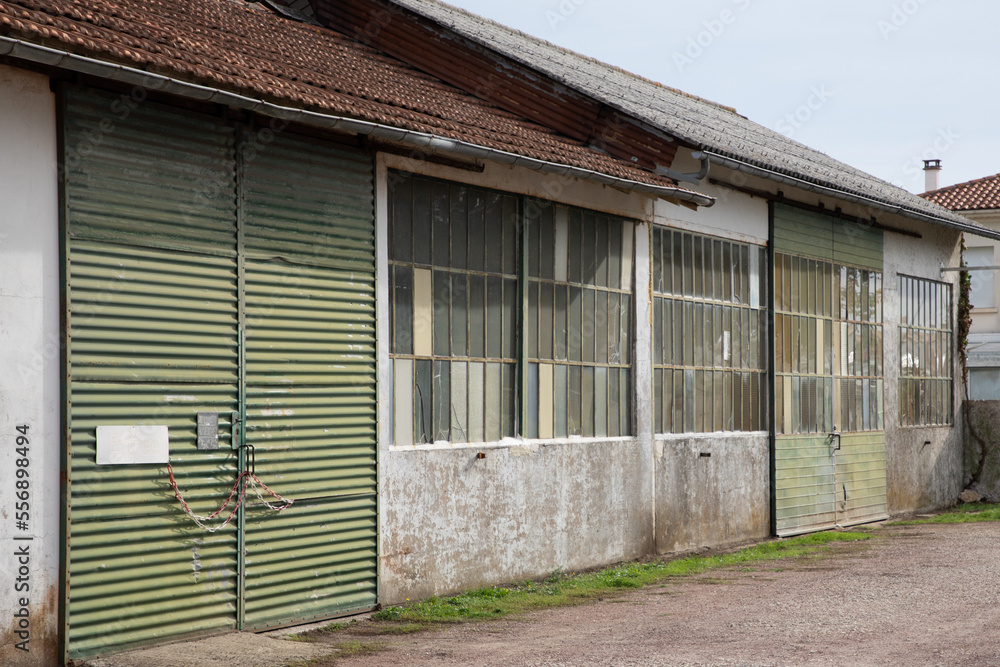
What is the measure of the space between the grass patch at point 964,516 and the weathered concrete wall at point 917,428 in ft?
1.56

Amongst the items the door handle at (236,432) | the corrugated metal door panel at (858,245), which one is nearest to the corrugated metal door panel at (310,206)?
the door handle at (236,432)

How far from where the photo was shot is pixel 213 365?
7.18 meters

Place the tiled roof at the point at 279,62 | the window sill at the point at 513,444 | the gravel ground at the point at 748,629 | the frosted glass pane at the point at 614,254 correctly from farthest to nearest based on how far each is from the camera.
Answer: the frosted glass pane at the point at 614,254
the window sill at the point at 513,444
the gravel ground at the point at 748,629
the tiled roof at the point at 279,62

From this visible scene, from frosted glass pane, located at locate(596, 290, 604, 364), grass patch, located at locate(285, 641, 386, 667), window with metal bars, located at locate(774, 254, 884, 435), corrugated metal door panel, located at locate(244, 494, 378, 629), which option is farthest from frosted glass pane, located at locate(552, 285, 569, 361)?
window with metal bars, located at locate(774, 254, 884, 435)

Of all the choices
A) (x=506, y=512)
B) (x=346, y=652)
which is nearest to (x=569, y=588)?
(x=506, y=512)

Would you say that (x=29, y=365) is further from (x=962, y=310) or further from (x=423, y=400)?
(x=962, y=310)

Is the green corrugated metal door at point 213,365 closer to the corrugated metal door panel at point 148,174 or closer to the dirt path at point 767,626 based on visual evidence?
the corrugated metal door panel at point 148,174

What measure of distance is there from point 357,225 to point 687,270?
5.12m

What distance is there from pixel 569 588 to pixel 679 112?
7899 mm

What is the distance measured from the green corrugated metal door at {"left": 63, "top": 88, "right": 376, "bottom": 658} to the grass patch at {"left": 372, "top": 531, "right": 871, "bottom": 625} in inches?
22.2

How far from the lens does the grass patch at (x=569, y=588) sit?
820cm

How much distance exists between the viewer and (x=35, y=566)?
6.09 metres

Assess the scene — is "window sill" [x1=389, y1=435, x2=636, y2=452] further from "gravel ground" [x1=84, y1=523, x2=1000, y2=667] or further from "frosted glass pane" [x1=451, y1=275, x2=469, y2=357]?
"gravel ground" [x1=84, y1=523, x2=1000, y2=667]

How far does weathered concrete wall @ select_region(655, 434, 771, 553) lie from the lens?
11.7 m
